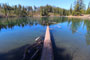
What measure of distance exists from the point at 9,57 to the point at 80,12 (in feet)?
246

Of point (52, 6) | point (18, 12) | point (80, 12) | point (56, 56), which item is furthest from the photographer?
point (52, 6)

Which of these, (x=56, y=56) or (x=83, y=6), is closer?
(x=56, y=56)

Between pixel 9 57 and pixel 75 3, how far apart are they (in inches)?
3215

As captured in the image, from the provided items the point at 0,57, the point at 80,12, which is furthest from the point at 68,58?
the point at 80,12

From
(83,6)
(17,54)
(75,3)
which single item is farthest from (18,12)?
(17,54)

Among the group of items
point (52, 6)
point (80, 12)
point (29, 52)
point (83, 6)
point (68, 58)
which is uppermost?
point (52, 6)

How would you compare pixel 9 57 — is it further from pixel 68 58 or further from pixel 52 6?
pixel 52 6

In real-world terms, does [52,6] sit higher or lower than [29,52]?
higher

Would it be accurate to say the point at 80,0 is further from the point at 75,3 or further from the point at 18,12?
the point at 18,12

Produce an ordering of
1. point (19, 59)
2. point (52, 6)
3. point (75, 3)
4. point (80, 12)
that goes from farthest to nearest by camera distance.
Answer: point (52, 6), point (75, 3), point (80, 12), point (19, 59)

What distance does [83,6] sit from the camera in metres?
72.6

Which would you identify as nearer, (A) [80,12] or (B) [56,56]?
(B) [56,56]

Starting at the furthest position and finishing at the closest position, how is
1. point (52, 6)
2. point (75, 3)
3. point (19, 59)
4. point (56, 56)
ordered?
point (52, 6), point (75, 3), point (56, 56), point (19, 59)

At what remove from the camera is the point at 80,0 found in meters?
73.1
